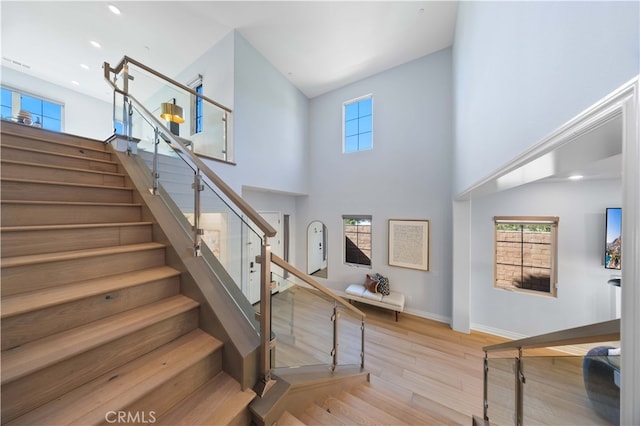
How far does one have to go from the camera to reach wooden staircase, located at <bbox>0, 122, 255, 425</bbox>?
905 millimetres

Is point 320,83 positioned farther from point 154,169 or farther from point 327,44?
point 154,169

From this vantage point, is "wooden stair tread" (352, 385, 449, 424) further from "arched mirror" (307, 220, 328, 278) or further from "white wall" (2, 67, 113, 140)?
"white wall" (2, 67, 113, 140)

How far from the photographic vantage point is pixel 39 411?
866 millimetres

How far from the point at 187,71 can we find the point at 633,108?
6.50 meters

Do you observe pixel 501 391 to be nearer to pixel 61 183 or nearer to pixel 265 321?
pixel 265 321

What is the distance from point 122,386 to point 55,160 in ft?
7.84

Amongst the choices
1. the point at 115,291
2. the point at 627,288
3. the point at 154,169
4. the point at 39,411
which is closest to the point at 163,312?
the point at 115,291

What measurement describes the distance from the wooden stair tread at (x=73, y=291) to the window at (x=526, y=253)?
497 cm

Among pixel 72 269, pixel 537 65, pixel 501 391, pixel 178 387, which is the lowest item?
pixel 501 391

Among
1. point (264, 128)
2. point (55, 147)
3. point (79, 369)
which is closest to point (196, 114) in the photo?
point (264, 128)

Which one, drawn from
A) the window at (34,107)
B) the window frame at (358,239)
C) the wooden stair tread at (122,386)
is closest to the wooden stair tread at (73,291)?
the wooden stair tread at (122,386)

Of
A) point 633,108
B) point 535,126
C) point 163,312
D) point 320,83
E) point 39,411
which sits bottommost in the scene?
point 39,411

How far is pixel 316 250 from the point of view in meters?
6.46

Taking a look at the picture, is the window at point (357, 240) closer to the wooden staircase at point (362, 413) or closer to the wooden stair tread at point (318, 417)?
the wooden staircase at point (362, 413)
